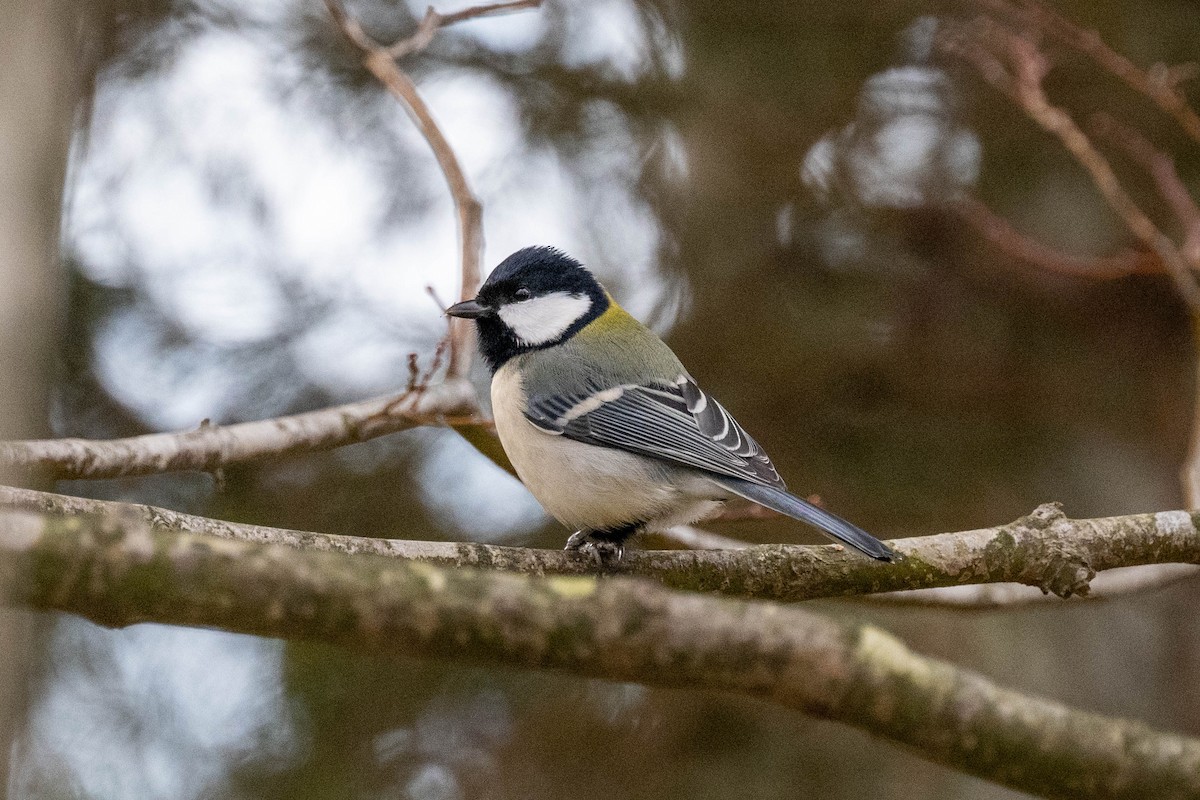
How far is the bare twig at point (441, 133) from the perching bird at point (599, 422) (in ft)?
0.36

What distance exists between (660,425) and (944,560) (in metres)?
0.82

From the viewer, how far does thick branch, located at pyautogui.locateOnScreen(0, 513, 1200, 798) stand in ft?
3.86

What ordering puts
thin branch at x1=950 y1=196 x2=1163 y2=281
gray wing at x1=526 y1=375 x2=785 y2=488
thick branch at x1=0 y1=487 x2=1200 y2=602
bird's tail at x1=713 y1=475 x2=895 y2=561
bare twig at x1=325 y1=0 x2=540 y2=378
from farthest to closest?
thin branch at x1=950 y1=196 x2=1163 y2=281
bare twig at x1=325 y1=0 x2=540 y2=378
gray wing at x1=526 y1=375 x2=785 y2=488
thick branch at x1=0 y1=487 x2=1200 y2=602
bird's tail at x1=713 y1=475 x2=895 y2=561

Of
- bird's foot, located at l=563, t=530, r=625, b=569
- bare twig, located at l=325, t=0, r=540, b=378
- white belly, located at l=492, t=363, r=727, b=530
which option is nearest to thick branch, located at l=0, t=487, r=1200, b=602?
bird's foot, located at l=563, t=530, r=625, b=569

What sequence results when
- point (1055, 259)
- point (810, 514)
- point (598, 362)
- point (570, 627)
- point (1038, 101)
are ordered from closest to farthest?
point (570, 627), point (810, 514), point (598, 362), point (1038, 101), point (1055, 259)

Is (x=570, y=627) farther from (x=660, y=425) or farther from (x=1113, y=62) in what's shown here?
(x=1113, y=62)

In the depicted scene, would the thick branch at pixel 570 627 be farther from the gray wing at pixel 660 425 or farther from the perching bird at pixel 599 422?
the gray wing at pixel 660 425

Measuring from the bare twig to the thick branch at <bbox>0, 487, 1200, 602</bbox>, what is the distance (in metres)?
1.15

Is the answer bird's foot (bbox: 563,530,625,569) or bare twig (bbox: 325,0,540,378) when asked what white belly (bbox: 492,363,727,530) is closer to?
bird's foot (bbox: 563,530,625,569)

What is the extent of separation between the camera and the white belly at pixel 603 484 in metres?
2.75

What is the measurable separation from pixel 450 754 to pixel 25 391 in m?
2.94

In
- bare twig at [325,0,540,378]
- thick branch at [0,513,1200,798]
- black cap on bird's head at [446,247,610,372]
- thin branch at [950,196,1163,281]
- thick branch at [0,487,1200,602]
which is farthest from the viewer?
thin branch at [950,196,1163,281]

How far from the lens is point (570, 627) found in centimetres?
124

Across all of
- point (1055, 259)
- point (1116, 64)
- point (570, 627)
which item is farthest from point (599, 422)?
point (1116, 64)
